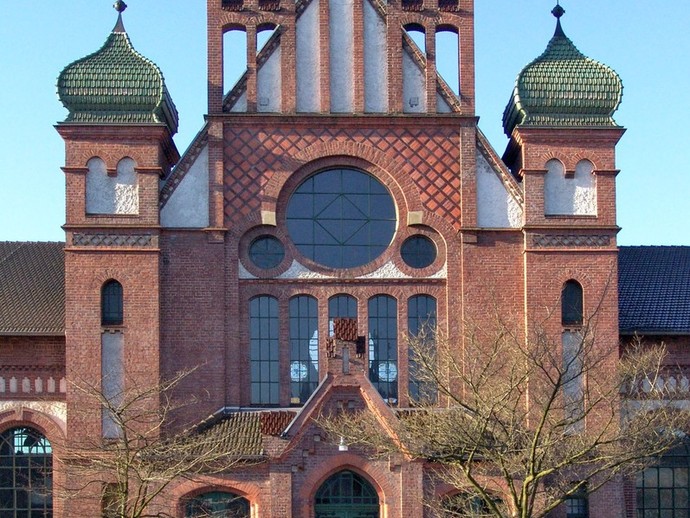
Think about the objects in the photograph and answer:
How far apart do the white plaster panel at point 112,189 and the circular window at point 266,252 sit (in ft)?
12.0

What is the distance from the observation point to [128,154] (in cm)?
4272

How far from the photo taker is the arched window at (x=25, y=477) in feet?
141

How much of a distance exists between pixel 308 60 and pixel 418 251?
6654mm

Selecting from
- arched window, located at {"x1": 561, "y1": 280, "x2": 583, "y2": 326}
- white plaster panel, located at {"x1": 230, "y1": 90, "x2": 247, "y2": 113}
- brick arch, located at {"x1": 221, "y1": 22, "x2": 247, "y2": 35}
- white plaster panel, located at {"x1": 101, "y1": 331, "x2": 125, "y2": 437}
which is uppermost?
brick arch, located at {"x1": 221, "y1": 22, "x2": 247, "y2": 35}

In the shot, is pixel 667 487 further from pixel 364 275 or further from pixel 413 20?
pixel 413 20

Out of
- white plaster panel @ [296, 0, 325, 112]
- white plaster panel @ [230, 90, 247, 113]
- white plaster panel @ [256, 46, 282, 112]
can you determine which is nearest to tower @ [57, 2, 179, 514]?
white plaster panel @ [230, 90, 247, 113]

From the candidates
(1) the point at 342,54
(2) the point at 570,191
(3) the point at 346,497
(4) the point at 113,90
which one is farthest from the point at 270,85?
(3) the point at 346,497

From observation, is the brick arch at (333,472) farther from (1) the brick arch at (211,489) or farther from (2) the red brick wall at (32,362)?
(2) the red brick wall at (32,362)

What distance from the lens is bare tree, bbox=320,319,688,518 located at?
111 feet

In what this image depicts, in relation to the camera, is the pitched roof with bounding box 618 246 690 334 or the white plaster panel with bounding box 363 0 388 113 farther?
the pitched roof with bounding box 618 246 690 334

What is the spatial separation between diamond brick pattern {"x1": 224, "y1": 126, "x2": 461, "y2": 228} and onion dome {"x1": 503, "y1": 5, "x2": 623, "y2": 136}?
240 centimetres

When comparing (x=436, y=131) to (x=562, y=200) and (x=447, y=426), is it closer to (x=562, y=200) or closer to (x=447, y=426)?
(x=562, y=200)

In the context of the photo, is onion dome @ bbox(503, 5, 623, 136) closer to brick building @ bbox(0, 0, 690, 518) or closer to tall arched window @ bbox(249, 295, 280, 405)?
brick building @ bbox(0, 0, 690, 518)

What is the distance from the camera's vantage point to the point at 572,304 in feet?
141
